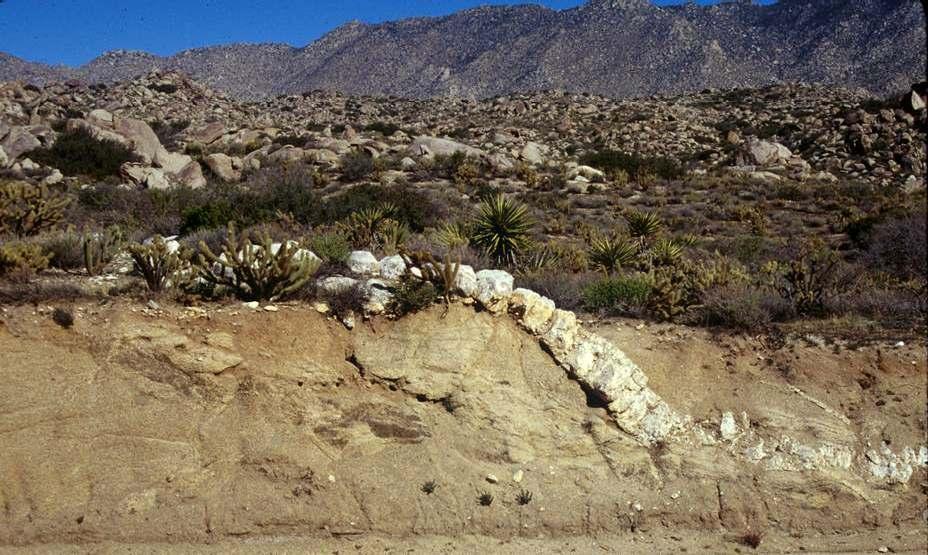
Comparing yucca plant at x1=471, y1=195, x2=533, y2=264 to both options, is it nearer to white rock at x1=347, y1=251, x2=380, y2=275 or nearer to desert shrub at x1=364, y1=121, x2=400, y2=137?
white rock at x1=347, y1=251, x2=380, y2=275

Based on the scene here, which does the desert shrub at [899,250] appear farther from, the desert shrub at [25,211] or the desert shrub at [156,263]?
the desert shrub at [25,211]

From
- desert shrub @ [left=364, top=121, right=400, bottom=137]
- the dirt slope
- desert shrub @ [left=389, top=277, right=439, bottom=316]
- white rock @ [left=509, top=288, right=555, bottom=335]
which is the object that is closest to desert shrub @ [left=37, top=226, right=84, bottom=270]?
the dirt slope

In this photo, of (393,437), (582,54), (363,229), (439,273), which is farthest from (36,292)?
(582,54)

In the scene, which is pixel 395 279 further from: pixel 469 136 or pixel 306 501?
pixel 469 136

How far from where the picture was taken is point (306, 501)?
663 cm

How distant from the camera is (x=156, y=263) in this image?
24.7ft

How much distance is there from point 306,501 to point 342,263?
3146mm

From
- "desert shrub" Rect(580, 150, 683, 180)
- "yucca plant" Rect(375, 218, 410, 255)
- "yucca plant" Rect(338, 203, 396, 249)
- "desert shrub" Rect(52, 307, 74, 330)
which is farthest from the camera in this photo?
"desert shrub" Rect(580, 150, 683, 180)

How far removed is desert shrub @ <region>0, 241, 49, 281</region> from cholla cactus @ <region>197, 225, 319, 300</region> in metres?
1.82

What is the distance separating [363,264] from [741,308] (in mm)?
4628

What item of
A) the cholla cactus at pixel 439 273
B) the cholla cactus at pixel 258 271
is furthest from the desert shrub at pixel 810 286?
the cholla cactus at pixel 258 271

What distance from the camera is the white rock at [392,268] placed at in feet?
26.4

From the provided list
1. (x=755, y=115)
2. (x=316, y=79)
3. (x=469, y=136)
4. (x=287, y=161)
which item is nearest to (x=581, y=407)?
(x=287, y=161)

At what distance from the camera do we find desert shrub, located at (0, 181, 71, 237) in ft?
34.1
